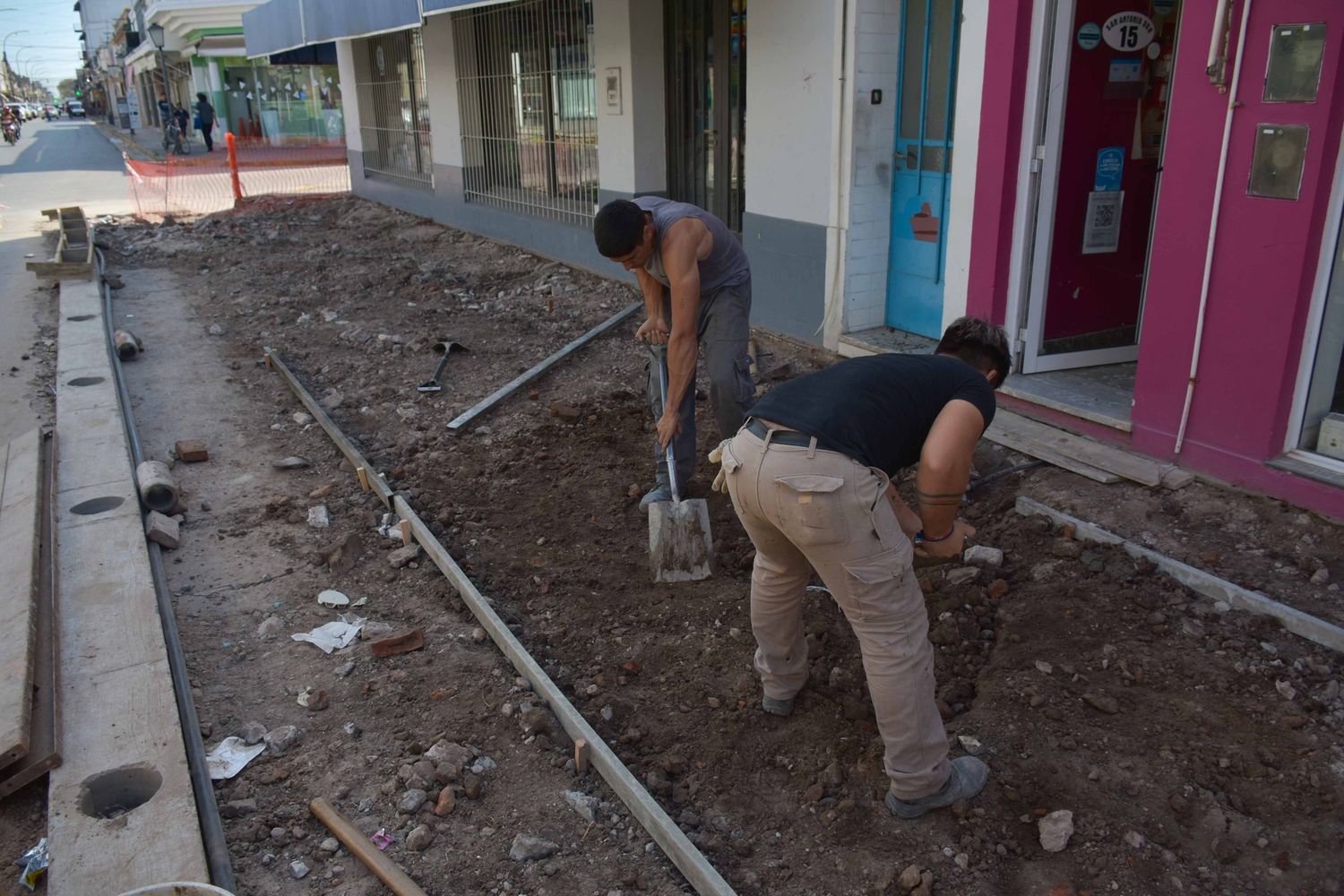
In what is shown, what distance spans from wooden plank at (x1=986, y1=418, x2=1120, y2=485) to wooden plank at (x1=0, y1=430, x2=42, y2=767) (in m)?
4.51

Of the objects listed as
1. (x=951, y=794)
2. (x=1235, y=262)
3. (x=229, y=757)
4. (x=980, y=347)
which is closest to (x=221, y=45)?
(x=229, y=757)

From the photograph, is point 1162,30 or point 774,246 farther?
point 774,246

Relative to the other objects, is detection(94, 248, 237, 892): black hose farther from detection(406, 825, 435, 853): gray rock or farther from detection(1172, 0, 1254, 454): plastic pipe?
detection(1172, 0, 1254, 454): plastic pipe

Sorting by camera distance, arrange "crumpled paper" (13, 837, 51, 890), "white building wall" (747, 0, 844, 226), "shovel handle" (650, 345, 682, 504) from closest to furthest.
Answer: "crumpled paper" (13, 837, 51, 890) < "shovel handle" (650, 345, 682, 504) < "white building wall" (747, 0, 844, 226)

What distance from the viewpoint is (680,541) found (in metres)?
4.40

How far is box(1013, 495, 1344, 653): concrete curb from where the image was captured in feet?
11.7

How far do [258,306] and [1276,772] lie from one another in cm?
993

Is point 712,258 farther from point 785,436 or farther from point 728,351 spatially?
point 785,436

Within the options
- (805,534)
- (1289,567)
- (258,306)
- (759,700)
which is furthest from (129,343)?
(1289,567)

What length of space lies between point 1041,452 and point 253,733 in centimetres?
387

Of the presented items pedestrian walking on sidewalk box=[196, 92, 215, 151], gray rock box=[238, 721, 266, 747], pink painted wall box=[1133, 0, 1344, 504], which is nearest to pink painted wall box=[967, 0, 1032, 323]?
pink painted wall box=[1133, 0, 1344, 504]

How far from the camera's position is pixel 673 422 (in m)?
4.46

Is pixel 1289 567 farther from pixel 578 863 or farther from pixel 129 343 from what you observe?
pixel 129 343

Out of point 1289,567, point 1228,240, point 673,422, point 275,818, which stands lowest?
point 275,818
